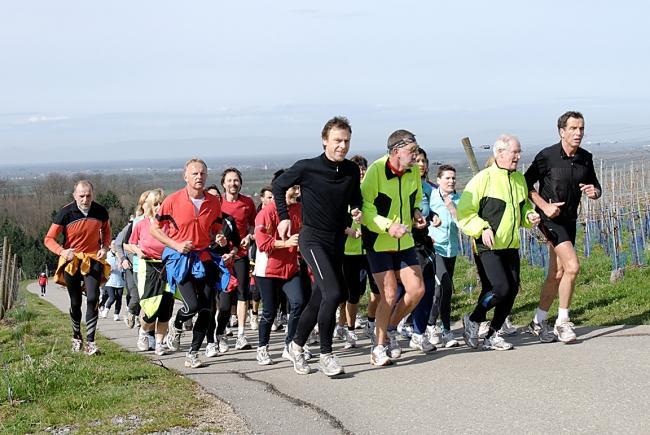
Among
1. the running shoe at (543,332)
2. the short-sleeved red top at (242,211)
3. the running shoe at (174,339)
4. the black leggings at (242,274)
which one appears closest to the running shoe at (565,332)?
the running shoe at (543,332)

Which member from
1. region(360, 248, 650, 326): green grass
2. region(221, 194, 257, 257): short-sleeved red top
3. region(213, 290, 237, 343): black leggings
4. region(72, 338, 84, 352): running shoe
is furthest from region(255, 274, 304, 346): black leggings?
region(360, 248, 650, 326): green grass

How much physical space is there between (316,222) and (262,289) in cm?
179

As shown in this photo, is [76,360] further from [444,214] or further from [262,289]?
[444,214]

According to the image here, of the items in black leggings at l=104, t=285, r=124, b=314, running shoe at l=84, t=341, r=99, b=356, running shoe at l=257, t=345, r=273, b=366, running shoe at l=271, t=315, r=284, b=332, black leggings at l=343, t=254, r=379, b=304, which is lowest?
black leggings at l=104, t=285, r=124, b=314

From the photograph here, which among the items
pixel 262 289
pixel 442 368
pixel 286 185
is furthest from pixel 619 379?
pixel 262 289

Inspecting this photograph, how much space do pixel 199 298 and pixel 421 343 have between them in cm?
220

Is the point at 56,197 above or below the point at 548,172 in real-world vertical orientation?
below

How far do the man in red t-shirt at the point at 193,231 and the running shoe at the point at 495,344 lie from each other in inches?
105

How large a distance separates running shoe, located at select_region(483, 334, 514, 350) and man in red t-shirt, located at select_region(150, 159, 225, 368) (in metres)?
2.67

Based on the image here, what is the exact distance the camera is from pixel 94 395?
742 centimetres

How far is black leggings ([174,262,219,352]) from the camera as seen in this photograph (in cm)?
900

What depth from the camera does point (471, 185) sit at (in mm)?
8734

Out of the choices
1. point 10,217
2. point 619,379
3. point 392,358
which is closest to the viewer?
point 619,379

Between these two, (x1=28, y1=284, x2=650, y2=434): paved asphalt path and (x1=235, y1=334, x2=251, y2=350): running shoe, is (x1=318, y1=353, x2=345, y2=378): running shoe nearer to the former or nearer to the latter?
(x1=28, y1=284, x2=650, y2=434): paved asphalt path
